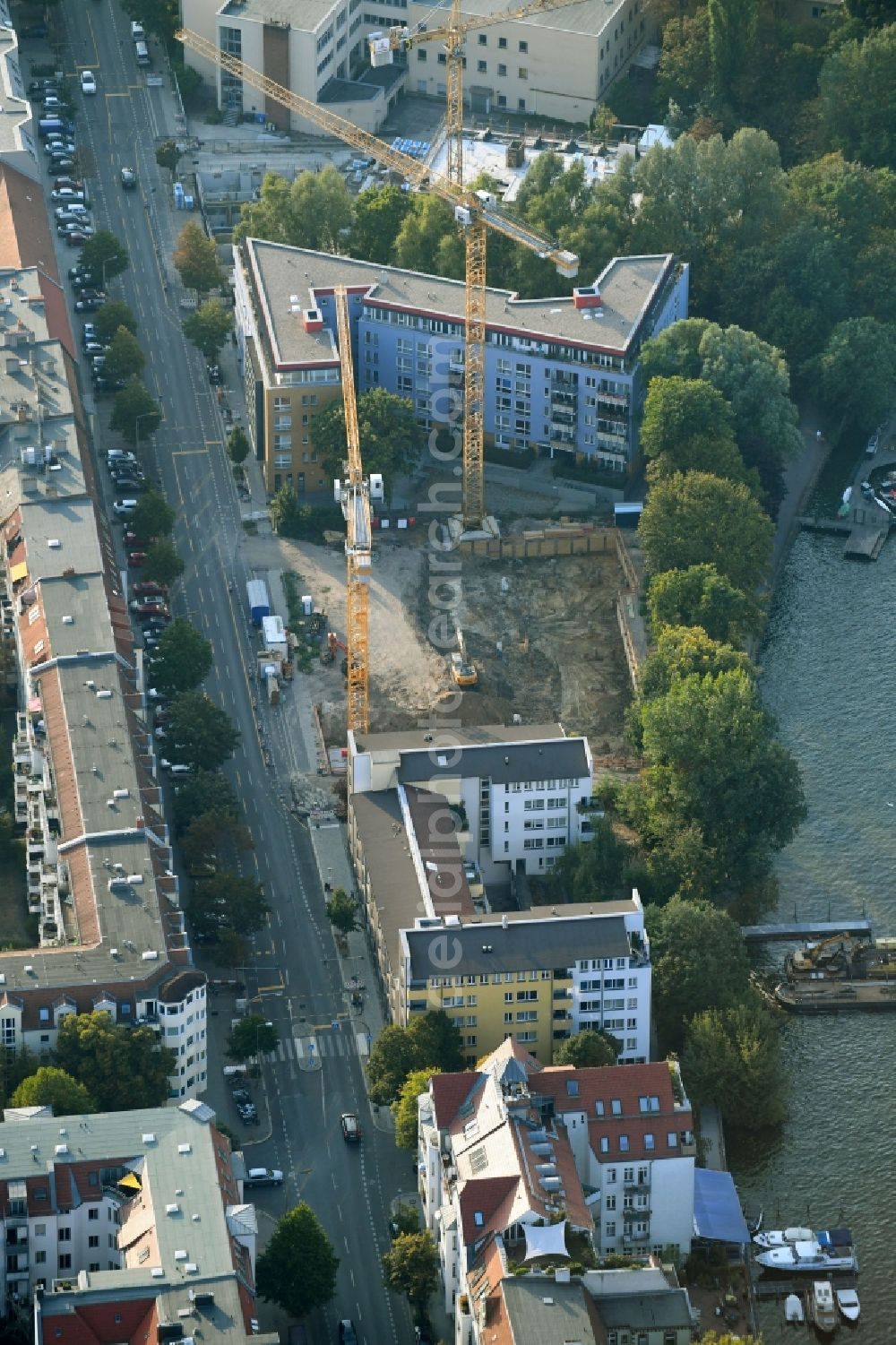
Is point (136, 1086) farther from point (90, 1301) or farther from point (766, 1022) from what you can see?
point (766, 1022)

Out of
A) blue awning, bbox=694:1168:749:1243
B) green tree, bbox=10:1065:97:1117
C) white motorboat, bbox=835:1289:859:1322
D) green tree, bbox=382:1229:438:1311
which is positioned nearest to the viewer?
green tree, bbox=382:1229:438:1311

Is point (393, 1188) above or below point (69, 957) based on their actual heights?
below

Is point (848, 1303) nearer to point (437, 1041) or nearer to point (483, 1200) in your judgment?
point (483, 1200)

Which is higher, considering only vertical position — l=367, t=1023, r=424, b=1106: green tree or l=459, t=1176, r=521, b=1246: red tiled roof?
l=459, t=1176, r=521, b=1246: red tiled roof

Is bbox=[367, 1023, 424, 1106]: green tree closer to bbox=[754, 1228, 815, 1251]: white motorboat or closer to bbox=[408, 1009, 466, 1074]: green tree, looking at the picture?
bbox=[408, 1009, 466, 1074]: green tree

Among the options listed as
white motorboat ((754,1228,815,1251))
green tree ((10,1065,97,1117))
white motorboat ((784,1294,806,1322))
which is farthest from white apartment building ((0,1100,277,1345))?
white motorboat ((784,1294,806,1322))

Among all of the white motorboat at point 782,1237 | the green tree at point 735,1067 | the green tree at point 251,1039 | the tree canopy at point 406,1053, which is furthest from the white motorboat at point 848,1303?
the green tree at point 251,1039

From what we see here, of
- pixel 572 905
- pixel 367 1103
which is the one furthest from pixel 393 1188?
pixel 572 905
